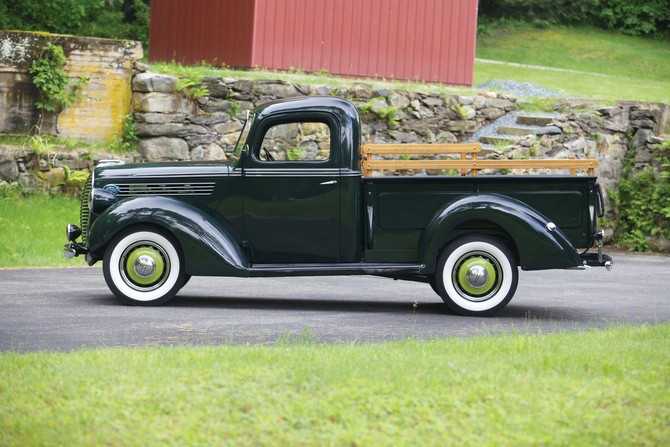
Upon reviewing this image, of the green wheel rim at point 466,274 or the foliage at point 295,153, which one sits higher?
the foliage at point 295,153

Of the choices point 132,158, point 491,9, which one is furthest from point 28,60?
point 491,9

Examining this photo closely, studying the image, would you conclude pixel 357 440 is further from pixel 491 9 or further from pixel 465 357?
pixel 491 9

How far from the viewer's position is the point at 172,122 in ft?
41.2

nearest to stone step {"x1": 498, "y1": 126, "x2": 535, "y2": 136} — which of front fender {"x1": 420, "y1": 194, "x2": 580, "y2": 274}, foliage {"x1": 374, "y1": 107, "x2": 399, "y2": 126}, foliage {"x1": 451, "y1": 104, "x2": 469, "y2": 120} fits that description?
foliage {"x1": 451, "y1": 104, "x2": 469, "y2": 120}

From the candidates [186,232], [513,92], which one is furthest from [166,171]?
[513,92]

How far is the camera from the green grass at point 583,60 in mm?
19134

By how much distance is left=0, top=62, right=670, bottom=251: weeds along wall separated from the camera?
1213 cm

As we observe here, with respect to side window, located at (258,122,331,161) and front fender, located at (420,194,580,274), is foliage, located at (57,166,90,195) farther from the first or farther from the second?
front fender, located at (420,194,580,274)

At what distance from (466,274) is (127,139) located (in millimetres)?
8458

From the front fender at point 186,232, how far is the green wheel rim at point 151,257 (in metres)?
0.26

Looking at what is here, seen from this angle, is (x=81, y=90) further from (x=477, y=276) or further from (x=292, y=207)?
(x=477, y=276)

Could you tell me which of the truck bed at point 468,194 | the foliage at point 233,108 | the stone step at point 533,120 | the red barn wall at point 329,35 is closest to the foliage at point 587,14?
the red barn wall at point 329,35

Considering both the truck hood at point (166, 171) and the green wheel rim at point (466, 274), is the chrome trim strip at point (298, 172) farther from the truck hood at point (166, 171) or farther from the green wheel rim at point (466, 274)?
the green wheel rim at point (466, 274)

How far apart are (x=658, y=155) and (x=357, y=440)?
1218 centimetres
